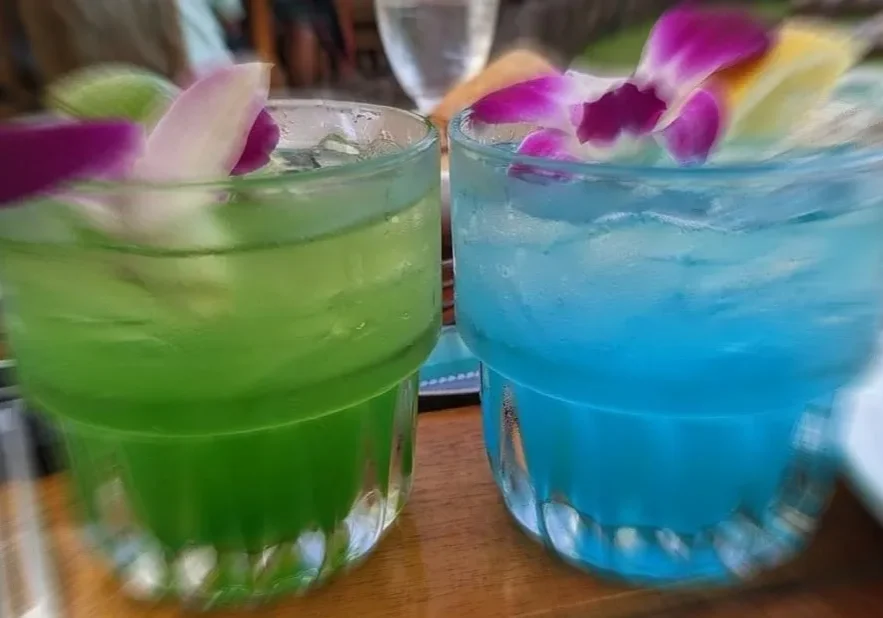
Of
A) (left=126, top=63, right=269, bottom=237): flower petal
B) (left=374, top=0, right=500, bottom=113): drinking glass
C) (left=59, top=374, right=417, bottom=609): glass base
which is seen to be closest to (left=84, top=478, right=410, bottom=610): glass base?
(left=59, top=374, right=417, bottom=609): glass base

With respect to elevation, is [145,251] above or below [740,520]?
above

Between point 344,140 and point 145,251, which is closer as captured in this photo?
point 145,251

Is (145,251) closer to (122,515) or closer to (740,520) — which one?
Answer: (122,515)

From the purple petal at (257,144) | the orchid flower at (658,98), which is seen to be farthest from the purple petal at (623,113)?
the purple petal at (257,144)

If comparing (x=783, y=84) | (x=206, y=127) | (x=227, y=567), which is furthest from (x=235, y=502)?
(x=783, y=84)

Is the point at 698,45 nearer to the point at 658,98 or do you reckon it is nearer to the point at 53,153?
the point at 658,98

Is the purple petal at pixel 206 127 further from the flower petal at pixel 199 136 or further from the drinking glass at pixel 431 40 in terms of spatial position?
the drinking glass at pixel 431 40

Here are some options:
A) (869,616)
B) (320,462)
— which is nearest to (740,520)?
(869,616)
